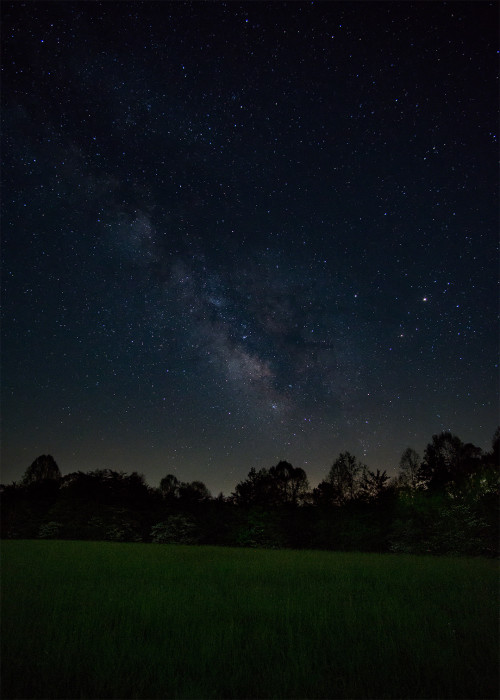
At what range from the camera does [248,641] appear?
5.20 m

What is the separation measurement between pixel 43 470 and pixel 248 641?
6243 centimetres

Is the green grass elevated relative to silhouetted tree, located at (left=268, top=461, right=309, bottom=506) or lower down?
lower down

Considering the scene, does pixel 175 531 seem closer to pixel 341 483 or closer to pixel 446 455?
pixel 341 483

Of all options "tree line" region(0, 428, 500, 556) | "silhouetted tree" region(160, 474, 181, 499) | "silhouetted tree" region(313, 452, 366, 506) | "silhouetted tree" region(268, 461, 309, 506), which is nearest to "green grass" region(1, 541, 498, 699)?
"tree line" region(0, 428, 500, 556)

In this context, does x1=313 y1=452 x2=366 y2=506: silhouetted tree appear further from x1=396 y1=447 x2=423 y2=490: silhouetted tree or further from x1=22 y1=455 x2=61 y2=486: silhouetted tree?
x1=22 y1=455 x2=61 y2=486: silhouetted tree

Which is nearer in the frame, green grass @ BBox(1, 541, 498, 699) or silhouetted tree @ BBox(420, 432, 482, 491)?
green grass @ BBox(1, 541, 498, 699)

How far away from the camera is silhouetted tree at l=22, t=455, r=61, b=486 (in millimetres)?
55078

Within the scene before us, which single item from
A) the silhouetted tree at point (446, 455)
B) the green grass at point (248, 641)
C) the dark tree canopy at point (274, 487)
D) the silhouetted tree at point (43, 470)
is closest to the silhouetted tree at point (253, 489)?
the dark tree canopy at point (274, 487)

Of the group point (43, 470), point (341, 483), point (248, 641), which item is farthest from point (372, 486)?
point (43, 470)

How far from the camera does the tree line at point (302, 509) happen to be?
80.1ft

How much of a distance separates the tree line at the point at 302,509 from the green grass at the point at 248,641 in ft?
57.0

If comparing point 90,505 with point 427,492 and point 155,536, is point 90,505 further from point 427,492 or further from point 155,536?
point 427,492

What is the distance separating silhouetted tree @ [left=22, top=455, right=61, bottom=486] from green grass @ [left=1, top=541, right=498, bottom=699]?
54.8m

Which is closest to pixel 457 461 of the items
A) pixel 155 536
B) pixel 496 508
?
pixel 496 508
